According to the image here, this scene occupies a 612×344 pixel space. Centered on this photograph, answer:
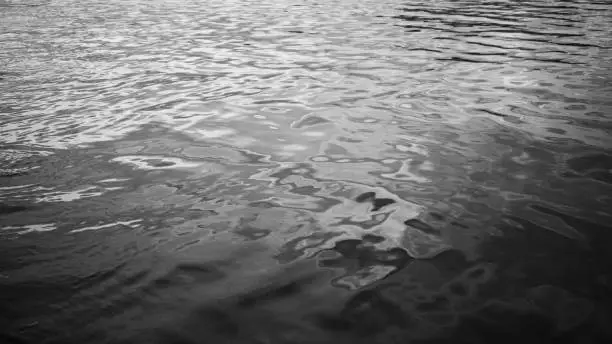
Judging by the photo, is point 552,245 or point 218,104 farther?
point 218,104

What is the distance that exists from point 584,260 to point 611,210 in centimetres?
110

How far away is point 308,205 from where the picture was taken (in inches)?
179

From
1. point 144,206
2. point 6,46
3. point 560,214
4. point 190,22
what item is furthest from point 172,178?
point 190,22

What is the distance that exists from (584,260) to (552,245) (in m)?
0.27

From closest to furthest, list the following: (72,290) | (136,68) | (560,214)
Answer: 1. (72,290)
2. (560,214)
3. (136,68)

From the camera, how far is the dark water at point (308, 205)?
2.99 meters

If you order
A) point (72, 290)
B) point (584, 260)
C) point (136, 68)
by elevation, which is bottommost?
point (584, 260)

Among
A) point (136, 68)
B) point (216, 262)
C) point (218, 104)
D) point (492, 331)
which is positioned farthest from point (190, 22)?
point (492, 331)

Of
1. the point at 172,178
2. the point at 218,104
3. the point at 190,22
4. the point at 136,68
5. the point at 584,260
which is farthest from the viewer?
the point at 190,22

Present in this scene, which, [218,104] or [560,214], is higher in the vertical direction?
[218,104]

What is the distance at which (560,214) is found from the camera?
13.7 ft

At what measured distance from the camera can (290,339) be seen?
2.81 meters

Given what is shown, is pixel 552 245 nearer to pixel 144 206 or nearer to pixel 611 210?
pixel 611 210

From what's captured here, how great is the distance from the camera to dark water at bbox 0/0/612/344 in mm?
2988
